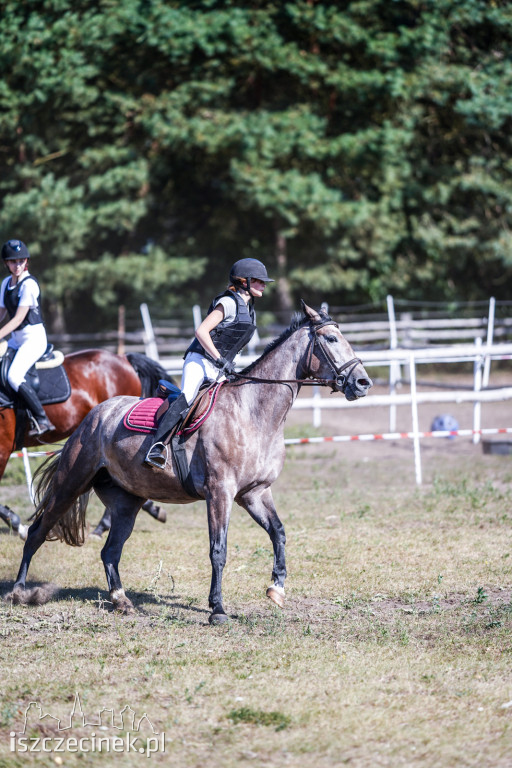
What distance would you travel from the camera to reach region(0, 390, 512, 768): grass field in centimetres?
431

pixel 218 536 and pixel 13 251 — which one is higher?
pixel 13 251

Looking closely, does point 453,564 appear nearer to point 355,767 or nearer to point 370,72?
point 355,767

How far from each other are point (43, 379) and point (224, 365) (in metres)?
3.80

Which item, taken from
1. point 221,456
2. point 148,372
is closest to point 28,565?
point 221,456

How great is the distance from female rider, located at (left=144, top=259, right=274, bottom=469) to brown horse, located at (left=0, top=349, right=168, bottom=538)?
3.57m

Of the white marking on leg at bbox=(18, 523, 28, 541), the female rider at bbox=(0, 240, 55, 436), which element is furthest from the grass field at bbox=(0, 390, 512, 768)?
the female rider at bbox=(0, 240, 55, 436)

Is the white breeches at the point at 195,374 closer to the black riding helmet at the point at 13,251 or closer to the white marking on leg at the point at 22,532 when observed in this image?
the black riding helmet at the point at 13,251

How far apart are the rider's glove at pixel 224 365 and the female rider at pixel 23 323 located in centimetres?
274

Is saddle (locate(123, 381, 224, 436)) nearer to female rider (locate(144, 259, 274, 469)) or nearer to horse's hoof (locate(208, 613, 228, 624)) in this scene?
female rider (locate(144, 259, 274, 469))

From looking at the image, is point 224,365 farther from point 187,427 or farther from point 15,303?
point 15,303

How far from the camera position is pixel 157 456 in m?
6.57

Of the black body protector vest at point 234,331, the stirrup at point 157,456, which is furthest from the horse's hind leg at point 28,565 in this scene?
the black body protector vest at point 234,331

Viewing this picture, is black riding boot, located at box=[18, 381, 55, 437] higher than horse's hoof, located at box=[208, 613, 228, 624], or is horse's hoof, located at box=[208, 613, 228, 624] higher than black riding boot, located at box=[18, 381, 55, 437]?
black riding boot, located at box=[18, 381, 55, 437]

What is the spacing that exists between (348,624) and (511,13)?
24.7 metres
